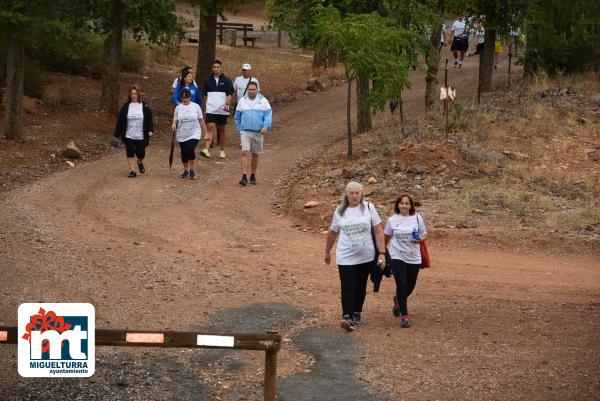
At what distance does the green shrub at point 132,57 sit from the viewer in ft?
113

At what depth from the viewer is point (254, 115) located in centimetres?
1984

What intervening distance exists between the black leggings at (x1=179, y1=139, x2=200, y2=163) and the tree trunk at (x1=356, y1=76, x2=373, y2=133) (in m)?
4.86

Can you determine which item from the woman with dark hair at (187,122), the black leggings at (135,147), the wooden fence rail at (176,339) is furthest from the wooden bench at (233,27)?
the wooden fence rail at (176,339)

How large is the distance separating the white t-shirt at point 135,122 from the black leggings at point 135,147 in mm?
87

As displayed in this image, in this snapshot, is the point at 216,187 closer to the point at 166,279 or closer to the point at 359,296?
the point at 166,279

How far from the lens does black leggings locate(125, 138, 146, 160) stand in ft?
66.9

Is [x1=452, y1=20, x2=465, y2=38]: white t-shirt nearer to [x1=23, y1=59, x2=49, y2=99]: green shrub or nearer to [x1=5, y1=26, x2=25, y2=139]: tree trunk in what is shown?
[x1=23, y1=59, x2=49, y2=99]: green shrub

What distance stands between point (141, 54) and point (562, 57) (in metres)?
12.7

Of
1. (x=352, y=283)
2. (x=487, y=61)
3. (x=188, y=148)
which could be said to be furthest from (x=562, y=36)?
(x=352, y=283)

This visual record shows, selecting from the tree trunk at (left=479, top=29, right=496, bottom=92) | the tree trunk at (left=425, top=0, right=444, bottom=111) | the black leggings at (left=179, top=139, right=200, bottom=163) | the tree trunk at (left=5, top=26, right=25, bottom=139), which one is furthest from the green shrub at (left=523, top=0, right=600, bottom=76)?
the tree trunk at (left=5, top=26, right=25, bottom=139)

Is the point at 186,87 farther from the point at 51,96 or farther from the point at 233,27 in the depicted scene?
the point at 233,27

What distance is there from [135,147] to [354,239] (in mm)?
9725

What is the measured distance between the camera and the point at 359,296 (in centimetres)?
1202

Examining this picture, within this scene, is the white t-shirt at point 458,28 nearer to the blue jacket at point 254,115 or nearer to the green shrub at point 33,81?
the green shrub at point 33,81
